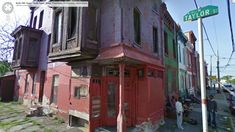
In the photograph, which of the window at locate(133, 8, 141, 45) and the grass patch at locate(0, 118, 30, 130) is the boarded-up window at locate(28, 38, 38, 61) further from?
the window at locate(133, 8, 141, 45)

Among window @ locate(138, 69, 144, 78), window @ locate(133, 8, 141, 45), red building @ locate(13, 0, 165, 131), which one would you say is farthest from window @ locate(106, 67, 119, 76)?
window @ locate(133, 8, 141, 45)

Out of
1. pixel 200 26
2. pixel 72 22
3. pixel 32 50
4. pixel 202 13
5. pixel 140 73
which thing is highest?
pixel 72 22

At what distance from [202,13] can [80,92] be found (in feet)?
22.0

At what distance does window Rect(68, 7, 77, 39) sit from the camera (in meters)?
8.98

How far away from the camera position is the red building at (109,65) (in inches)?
315

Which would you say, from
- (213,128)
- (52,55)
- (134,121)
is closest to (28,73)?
(52,55)

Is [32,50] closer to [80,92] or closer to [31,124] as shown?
[31,124]

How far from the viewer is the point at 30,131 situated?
8789 millimetres

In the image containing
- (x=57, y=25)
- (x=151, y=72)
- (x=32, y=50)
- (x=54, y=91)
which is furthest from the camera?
(x=32, y=50)

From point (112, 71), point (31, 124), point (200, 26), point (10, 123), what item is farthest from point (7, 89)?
point (200, 26)

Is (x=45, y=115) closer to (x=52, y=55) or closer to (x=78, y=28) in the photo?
(x=52, y=55)

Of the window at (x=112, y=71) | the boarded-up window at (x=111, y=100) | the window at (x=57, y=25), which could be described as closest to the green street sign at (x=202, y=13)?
the window at (x=112, y=71)

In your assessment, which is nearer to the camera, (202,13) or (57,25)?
(202,13)

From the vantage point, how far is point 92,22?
864 centimetres
